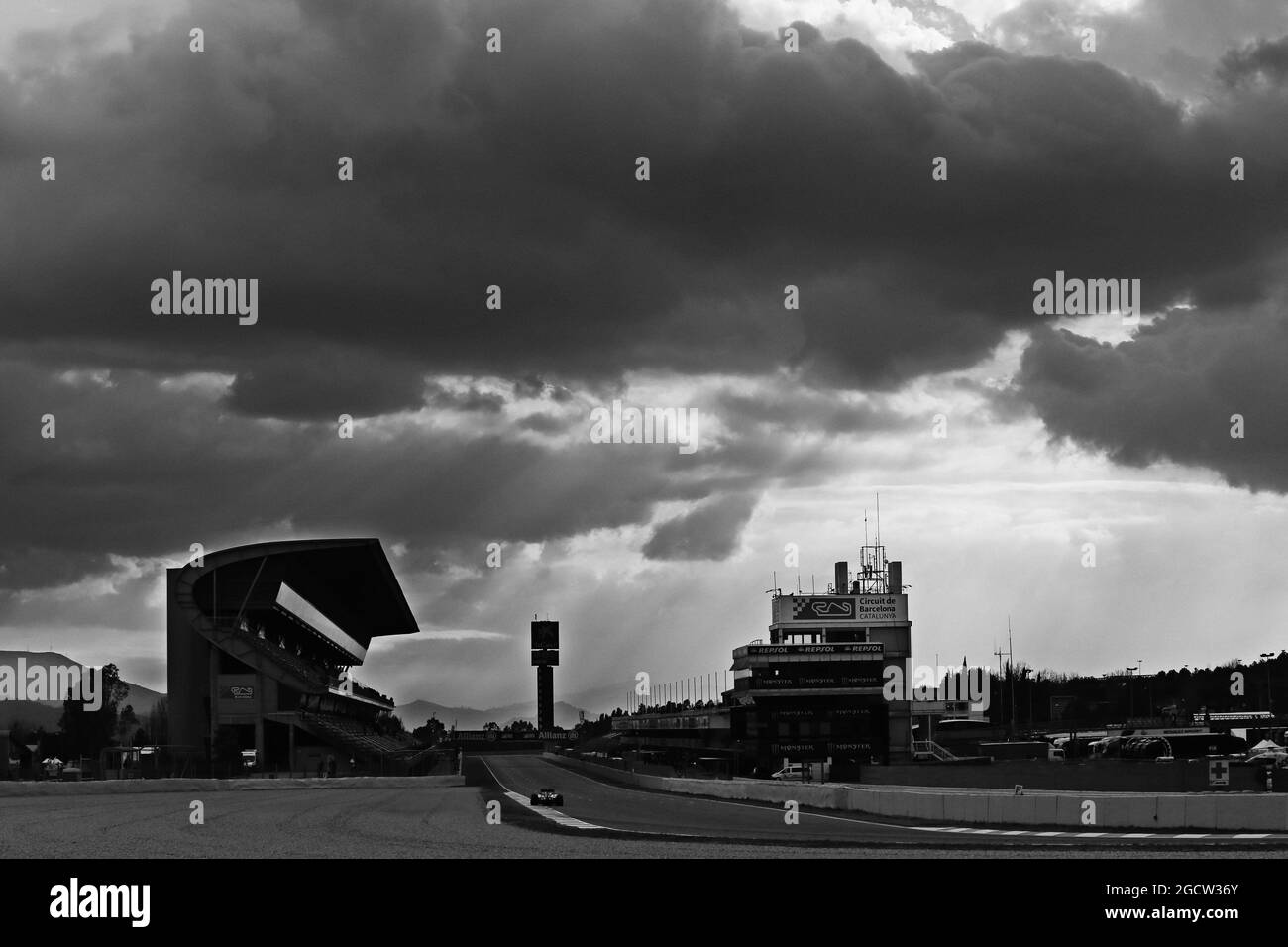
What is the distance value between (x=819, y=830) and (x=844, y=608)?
137060 millimetres

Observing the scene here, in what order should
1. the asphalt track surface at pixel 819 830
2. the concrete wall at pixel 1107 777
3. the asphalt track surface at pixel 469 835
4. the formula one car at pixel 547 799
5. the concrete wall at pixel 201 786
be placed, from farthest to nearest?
the concrete wall at pixel 201 786 < the formula one car at pixel 547 799 < the concrete wall at pixel 1107 777 < the asphalt track surface at pixel 819 830 < the asphalt track surface at pixel 469 835

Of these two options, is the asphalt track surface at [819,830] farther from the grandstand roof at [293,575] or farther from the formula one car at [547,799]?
the grandstand roof at [293,575]

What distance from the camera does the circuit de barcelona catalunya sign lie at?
171125 millimetres

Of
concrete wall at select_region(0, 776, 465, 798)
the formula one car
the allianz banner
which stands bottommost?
concrete wall at select_region(0, 776, 465, 798)

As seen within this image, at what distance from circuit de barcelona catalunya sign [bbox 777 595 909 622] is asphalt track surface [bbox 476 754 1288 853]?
369 ft

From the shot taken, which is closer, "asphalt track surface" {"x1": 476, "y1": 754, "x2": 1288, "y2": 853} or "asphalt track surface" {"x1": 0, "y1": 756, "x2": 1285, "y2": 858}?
"asphalt track surface" {"x1": 0, "y1": 756, "x2": 1285, "y2": 858}

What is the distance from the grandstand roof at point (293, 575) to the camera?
97.3 metres

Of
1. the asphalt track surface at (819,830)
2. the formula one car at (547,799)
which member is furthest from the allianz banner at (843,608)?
the formula one car at (547,799)

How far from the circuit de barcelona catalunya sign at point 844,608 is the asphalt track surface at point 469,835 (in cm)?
11609

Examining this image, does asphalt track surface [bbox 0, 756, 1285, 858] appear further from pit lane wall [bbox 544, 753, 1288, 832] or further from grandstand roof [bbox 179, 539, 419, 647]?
grandstand roof [bbox 179, 539, 419, 647]

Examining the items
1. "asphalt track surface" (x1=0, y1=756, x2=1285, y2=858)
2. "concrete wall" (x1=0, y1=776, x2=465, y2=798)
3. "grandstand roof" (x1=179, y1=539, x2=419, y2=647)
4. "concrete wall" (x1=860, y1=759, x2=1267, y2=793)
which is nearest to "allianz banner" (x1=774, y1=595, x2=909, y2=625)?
"grandstand roof" (x1=179, y1=539, x2=419, y2=647)
